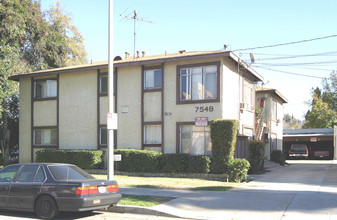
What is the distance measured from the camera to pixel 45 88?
23375 millimetres

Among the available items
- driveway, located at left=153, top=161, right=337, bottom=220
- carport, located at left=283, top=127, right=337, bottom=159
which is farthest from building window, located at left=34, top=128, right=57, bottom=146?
carport, located at left=283, top=127, right=337, bottom=159

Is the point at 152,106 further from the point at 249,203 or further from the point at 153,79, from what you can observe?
the point at 249,203

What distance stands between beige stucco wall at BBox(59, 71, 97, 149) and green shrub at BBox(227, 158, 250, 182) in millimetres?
8342

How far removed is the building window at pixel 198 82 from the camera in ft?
60.8

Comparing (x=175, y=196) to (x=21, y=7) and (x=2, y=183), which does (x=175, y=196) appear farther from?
(x=21, y=7)

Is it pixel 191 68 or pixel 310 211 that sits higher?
pixel 191 68

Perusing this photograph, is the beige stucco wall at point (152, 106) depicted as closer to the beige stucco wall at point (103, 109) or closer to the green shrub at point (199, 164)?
the beige stucco wall at point (103, 109)

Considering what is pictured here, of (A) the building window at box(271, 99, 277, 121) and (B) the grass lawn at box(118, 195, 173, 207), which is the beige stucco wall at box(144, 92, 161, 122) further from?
(A) the building window at box(271, 99, 277, 121)

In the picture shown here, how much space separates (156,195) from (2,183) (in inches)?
183

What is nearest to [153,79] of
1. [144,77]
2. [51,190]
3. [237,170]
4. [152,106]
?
[144,77]

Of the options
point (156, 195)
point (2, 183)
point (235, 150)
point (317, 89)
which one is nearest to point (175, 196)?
point (156, 195)

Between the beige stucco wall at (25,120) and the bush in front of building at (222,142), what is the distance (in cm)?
1238

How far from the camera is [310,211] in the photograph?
959 cm

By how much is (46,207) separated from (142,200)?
9.69ft
